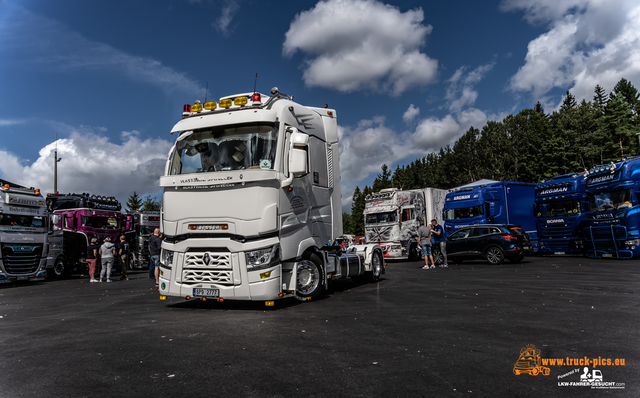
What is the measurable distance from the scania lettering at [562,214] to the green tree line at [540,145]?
1063 inches

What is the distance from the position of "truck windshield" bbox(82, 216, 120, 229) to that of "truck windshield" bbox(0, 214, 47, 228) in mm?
3851

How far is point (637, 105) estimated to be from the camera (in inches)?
2899

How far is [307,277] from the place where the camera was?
9008 millimetres

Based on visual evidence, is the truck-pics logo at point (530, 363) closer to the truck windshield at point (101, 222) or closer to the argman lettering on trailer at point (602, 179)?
the argman lettering on trailer at point (602, 179)

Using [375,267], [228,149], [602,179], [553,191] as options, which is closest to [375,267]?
[375,267]

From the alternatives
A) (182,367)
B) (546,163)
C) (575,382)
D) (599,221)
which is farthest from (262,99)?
(546,163)

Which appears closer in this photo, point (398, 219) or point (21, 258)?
point (21, 258)

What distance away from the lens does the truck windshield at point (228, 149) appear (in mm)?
7961

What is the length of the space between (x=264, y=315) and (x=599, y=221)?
15953 mm

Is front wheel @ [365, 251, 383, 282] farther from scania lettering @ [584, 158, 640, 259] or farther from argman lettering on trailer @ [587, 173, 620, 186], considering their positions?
argman lettering on trailer @ [587, 173, 620, 186]

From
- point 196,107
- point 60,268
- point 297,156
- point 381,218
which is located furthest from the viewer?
point 381,218

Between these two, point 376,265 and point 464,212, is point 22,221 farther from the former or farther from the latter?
point 464,212

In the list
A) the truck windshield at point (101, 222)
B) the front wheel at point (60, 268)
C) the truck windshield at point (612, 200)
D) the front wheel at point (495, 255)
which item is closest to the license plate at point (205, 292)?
the front wheel at point (495, 255)

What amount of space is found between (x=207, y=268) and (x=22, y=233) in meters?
12.5
